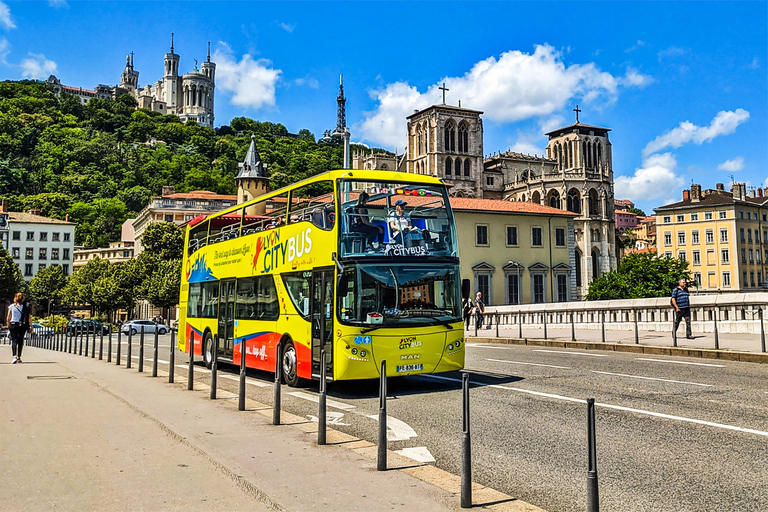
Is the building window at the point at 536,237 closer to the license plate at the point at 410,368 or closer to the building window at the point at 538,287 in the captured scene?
the building window at the point at 538,287

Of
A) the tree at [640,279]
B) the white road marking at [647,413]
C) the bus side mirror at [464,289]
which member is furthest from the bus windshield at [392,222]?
the tree at [640,279]

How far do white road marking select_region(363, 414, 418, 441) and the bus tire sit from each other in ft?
13.3

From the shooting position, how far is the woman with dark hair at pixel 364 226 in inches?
479

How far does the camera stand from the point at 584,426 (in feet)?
28.6

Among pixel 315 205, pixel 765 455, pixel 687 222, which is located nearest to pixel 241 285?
pixel 315 205

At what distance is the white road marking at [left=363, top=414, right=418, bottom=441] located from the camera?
8.44 meters

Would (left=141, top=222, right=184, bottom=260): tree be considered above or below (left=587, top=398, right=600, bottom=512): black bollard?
above

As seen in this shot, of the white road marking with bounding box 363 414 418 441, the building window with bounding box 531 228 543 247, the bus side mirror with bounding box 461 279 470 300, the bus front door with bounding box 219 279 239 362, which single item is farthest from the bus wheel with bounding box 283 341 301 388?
the building window with bounding box 531 228 543 247

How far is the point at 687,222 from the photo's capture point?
10619 centimetres

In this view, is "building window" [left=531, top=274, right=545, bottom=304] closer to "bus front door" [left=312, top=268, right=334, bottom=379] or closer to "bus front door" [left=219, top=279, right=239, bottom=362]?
"bus front door" [left=219, top=279, right=239, bottom=362]

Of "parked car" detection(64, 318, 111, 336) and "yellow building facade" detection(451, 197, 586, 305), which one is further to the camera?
"yellow building facade" detection(451, 197, 586, 305)

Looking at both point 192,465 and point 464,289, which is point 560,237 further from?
point 192,465

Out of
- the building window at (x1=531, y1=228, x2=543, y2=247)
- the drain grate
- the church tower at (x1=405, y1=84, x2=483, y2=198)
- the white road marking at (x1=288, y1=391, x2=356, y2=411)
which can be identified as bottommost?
the white road marking at (x1=288, y1=391, x2=356, y2=411)

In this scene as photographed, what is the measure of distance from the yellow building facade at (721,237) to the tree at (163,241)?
71.0m
